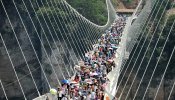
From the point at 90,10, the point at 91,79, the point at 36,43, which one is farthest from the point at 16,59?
the point at 91,79

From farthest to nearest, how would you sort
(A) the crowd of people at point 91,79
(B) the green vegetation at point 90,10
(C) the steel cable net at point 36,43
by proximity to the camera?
1. (B) the green vegetation at point 90,10
2. (C) the steel cable net at point 36,43
3. (A) the crowd of people at point 91,79

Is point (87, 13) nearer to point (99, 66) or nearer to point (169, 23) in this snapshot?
point (169, 23)

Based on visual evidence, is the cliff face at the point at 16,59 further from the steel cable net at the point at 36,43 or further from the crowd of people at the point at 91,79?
the crowd of people at the point at 91,79

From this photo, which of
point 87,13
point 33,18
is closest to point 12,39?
point 33,18

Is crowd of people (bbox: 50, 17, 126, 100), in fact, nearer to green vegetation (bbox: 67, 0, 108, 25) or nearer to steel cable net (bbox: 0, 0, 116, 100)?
steel cable net (bbox: 0, 0, 116, 100)

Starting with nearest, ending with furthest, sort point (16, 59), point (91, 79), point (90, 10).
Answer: point (91, 79), point (16, 59), point (90, 10)

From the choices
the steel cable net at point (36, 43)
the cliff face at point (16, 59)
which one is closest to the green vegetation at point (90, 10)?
the steel cable net at point (36, 43)

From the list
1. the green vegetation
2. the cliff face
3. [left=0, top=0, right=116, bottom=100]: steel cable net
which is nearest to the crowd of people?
[left=0, top=0, right=116, bottom=100]: steel cable net

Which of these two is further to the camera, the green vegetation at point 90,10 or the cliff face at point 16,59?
the green vegetation at point 90,10

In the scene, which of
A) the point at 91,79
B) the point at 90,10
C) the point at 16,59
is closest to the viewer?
the point at 91,79

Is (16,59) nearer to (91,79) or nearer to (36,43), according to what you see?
(36,43)
